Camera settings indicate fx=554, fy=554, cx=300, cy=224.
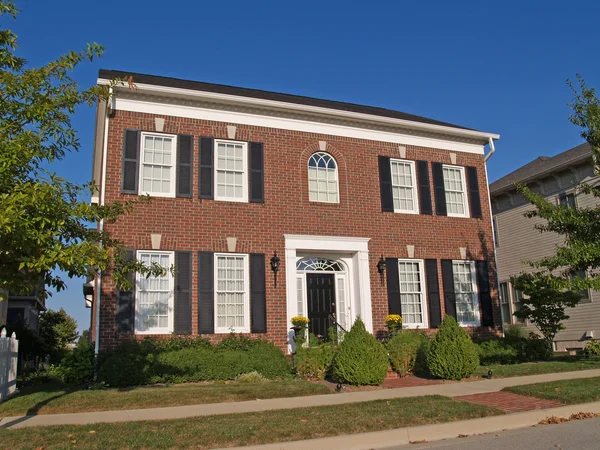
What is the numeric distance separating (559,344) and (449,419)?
682 inches

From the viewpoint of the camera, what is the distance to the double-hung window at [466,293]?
16922 mm

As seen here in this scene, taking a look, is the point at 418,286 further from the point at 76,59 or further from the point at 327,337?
the point at 76,59

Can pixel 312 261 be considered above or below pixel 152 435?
above

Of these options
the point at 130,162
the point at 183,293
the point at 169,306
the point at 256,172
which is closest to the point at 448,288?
the point at 256,172

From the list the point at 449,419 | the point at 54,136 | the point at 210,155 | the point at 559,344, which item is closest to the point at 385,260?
the point at 210,155

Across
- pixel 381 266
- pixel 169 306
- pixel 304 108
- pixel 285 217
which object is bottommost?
pixel 169 306

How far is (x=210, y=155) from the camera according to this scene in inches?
585

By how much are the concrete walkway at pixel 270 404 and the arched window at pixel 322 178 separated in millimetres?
6342

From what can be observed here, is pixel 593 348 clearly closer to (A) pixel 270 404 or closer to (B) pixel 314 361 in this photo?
(B) pixel 314 361

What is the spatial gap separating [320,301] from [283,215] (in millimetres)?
2665

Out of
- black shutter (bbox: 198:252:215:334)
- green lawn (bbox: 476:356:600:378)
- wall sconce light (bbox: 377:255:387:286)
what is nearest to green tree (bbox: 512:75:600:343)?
green lawn (bbox: 476:356:600:378)

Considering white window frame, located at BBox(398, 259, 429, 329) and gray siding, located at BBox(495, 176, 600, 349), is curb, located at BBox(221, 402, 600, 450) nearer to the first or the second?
white window frame, located at BBox(398, 259, 429, 329)

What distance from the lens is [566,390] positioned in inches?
392

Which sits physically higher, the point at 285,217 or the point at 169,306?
the point at 285,217
